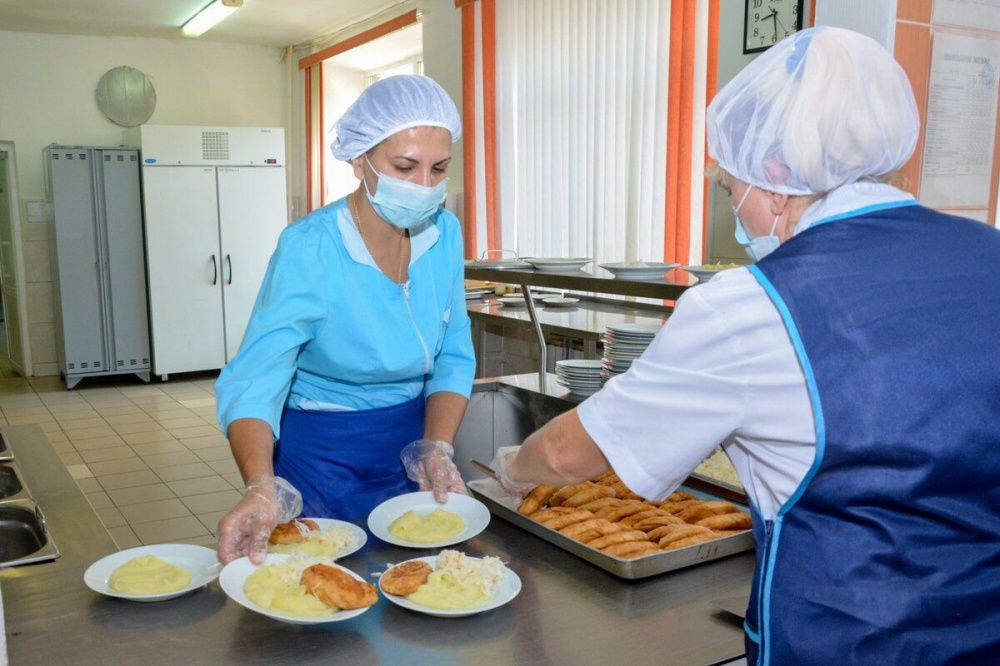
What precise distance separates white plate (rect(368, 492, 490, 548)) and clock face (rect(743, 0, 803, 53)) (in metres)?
2.63

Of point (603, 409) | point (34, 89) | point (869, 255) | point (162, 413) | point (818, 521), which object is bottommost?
point (162, 413)

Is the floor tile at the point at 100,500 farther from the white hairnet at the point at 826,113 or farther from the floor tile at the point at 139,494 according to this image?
the white hairnet at the point at 826,113

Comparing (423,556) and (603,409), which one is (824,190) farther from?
(423,556)

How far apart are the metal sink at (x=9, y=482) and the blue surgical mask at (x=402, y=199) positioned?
1.20 meters

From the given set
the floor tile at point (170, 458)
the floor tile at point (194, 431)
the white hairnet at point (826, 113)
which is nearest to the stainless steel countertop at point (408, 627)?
the white hairnet at point (826, 113)

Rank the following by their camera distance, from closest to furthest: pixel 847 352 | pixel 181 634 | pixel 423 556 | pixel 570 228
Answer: pixel 847 352 < pixel 181 634 < pixel 423 556 < pixel 570 228

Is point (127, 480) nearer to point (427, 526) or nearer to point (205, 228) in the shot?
point (205, 228)

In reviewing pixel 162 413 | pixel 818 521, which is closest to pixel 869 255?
pixel 818 521

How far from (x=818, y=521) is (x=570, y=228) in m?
4.78

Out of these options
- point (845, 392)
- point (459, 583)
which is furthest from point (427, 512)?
point (845, 392)

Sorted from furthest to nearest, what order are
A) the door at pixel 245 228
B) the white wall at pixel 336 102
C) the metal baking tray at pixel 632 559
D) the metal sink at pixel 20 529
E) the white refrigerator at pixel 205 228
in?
the white wall at pixel 336 102 < the door at pixel 245 228 < the white refrigerator at pixel 205 228 < the metal sink at pixel 20 529 < the metal baking tray at pixel 632 559

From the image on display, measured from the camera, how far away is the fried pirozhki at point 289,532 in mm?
1592

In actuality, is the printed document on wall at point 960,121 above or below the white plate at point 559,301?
above

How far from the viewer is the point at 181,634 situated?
4.39 ft
